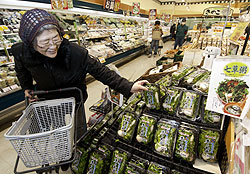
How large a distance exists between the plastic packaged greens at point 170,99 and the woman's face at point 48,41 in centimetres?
97

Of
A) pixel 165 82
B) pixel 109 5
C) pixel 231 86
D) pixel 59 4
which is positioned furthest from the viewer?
pixel 109 5

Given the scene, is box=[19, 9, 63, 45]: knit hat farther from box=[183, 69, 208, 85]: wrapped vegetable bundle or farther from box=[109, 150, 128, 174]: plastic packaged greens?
box=[183, 69, 208, 85]: wrapped vegetable bundle

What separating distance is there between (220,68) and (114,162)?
3.60 feet

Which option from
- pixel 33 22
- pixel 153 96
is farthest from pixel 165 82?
pixel 33 22

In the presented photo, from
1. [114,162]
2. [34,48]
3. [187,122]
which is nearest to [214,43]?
[187,122]

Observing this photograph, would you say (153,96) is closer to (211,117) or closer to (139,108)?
(139,108)

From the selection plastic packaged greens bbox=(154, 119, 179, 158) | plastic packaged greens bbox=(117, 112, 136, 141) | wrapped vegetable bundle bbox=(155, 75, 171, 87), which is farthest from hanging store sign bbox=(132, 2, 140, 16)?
plastic packaged greens bbox=(154, 119, 179, 158)

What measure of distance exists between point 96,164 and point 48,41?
1054 millimetres

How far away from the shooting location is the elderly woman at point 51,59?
0.88m

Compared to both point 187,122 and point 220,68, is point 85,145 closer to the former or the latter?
point 187,122

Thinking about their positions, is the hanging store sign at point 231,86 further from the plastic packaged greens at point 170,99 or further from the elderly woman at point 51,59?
the elderly woman at point 51,59

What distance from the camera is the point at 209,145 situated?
3.47 ft

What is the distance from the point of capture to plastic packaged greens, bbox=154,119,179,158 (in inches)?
43.5

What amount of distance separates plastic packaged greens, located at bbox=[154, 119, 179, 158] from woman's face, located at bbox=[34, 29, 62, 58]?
3.26 feet
